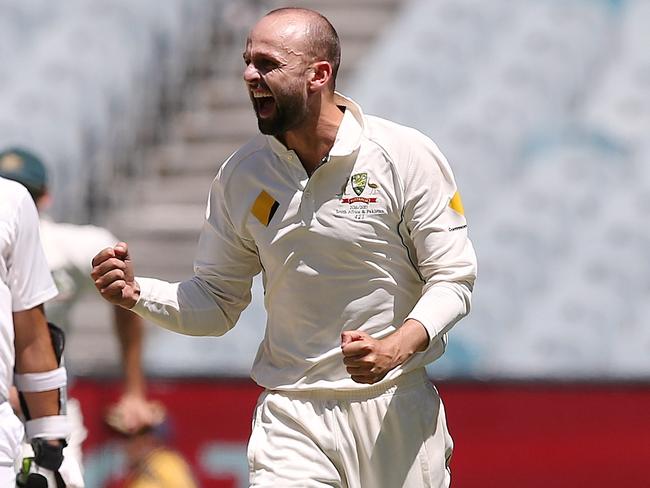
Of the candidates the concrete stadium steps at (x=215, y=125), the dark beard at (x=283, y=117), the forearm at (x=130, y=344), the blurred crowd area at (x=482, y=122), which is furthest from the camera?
the concrete stadium steps at (x=215, y=125)

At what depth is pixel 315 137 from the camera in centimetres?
408

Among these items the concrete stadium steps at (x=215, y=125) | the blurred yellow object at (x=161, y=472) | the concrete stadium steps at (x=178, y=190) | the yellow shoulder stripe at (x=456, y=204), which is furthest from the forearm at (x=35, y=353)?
the concrete stadium steps at (x=215, y=125)

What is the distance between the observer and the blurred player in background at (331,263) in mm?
3980

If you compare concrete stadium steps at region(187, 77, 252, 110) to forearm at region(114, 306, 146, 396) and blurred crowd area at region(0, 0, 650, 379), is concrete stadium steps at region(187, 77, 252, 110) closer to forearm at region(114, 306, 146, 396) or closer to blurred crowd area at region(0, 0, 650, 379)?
blurred crowd area at region(0, 0, 650, 379)

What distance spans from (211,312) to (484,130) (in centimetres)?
706

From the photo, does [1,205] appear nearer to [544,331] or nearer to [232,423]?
[232,423]

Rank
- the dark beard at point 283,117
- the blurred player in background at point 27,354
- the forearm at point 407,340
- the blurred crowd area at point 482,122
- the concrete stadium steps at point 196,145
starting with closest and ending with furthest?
the forearm at point 407,340 < the blurred player in background at point 27,354 < the dark beard at point 283,117 < the blurred crowd area at point 482,122 < the concrete stadium steps at point 196,145

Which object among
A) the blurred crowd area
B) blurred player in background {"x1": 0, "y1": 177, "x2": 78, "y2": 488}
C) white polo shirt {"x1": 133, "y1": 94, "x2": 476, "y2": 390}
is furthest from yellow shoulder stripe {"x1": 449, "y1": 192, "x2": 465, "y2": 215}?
the blurred crowd area

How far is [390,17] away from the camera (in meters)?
12.4

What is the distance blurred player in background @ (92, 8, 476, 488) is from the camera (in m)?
3.98

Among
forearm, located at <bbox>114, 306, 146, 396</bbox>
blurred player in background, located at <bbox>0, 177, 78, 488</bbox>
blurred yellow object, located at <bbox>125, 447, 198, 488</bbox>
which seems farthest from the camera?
blurred yellow object, located at <bbox>125, 447, 198, 488</bbox>

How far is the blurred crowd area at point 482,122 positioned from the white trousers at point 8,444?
18.4 ft

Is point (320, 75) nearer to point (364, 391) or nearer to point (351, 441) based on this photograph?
point (364, 391)

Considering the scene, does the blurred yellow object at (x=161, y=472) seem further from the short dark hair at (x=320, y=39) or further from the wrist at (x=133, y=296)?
the short dark hair at (x=320, y=39)
